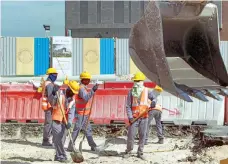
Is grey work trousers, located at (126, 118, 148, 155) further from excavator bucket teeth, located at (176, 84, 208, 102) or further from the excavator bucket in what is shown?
excavator bucket teeth, located at (176, 84, 208, 102)

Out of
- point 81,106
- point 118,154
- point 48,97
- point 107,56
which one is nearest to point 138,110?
point 118,154

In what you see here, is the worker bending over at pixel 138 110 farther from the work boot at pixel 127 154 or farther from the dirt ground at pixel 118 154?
the dirt ground at pixel 118 154

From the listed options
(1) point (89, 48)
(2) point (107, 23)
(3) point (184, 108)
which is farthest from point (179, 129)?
(2) point (107, 23)

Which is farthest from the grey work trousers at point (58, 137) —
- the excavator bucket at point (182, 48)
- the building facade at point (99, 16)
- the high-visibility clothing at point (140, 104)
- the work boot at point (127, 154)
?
the building facade at point (99, 16)

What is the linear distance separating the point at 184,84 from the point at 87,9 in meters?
38.1

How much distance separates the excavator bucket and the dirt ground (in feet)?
11.1

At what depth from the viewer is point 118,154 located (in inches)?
402

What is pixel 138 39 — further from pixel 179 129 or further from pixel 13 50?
pixel 13 50

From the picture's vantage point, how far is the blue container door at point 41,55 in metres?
27.5

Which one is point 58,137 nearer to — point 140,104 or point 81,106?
point 81,106

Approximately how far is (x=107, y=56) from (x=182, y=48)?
71.3 ft

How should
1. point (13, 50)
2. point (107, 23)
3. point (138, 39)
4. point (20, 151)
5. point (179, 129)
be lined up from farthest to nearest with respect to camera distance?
point (107, 23) → point (13, 50) → point (179, 129) → point (20, 151) → point (138, 39)

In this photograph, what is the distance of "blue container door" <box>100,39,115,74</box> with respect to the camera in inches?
1098

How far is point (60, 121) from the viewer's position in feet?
30.1
